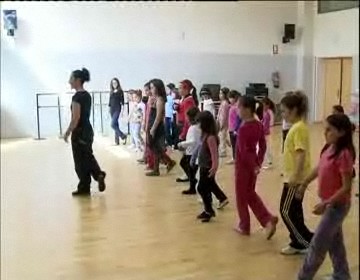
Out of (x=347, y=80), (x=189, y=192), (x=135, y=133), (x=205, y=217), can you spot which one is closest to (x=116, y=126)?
(x=135, y=133)

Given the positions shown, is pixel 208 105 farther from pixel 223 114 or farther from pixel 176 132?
pixel 176 132

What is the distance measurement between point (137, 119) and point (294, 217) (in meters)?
2.17

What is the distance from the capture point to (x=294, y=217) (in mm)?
3125

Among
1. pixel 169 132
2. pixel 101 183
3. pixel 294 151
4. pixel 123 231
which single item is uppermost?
pixel 294 151

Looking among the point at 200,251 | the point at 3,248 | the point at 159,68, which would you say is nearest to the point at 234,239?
the point at 200,251

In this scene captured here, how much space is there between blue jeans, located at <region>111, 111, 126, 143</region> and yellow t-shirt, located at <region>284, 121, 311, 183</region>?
1.29 metres

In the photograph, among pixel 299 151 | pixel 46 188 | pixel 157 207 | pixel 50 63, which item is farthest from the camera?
pixel 46 188

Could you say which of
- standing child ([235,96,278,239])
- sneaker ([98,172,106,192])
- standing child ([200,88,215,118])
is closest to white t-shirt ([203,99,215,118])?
standing child ([200,88,215,118])

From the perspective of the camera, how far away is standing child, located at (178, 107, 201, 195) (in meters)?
3.97

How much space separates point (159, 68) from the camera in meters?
3.37

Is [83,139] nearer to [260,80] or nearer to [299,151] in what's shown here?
[260,80]

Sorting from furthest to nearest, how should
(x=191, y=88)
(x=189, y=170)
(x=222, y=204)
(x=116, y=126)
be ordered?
(x=189, y=170) → (x=222, y=204) → (x=116, y=126) → (x=191, y=88)

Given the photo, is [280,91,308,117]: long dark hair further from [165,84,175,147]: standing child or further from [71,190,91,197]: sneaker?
[71,190,91,197]: sneaker

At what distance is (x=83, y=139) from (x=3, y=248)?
1.37 meters
